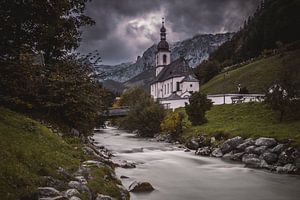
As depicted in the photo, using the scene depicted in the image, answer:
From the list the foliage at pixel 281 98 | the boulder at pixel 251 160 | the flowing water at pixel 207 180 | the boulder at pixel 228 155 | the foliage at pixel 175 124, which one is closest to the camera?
the flowing water at pixel 207 180

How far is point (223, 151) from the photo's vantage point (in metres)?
38.8

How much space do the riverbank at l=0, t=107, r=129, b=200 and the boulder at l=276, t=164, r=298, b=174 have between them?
16.3m

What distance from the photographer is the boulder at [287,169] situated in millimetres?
28072

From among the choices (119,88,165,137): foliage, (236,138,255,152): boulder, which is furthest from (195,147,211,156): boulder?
(119,88,165,137): foliage

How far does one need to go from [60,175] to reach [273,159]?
23259 millimetres

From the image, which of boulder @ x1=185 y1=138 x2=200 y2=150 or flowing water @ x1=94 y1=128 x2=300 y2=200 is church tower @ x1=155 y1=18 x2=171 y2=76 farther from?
flowing water @ x1=94 y1=128 x2=300 y2=200

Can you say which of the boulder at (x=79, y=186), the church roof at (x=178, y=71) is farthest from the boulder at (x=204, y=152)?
the church roof at (x=178, y=71)

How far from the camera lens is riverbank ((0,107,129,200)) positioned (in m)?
11.1

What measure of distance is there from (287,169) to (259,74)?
71.9 metres

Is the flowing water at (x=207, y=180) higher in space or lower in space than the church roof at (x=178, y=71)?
lower

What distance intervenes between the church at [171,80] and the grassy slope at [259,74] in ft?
25.8

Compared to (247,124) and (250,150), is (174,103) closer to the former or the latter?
(247,124)

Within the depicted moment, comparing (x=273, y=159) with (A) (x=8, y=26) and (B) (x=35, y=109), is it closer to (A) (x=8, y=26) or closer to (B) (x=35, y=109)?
(B) (x=35, y=109)

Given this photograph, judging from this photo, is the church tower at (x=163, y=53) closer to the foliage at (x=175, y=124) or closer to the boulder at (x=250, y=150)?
the foliage at (x=175, y=124)
